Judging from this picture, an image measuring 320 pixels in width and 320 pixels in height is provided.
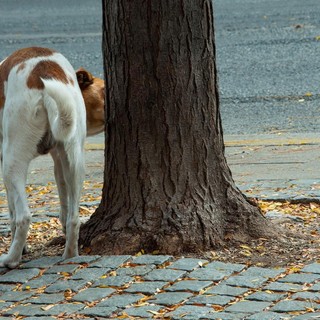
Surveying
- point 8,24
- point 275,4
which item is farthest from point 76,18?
point 275,4

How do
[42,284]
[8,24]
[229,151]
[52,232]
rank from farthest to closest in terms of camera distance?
[8,24] < [229,151] < [52,232] < [42,284]

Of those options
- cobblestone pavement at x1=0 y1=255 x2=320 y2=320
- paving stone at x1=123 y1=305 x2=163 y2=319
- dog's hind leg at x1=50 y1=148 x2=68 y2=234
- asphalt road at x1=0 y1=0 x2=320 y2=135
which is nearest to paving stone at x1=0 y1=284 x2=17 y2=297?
cobblestone pavement at x1=0 y1=255 x2=320 y2=320

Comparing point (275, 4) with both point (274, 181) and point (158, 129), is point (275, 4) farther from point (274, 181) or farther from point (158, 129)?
point (158, 129)

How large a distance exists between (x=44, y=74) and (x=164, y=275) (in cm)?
138

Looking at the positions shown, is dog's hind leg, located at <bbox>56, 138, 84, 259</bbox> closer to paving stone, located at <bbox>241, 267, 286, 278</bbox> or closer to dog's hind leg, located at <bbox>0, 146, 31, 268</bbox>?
dog's hind leg, located at <bbox>0, 146, 31, 268</bbox>

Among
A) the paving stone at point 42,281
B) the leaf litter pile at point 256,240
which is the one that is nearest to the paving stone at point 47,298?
the paving stone at point 42,281

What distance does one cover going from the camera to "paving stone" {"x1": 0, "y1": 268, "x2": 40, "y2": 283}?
555 cm

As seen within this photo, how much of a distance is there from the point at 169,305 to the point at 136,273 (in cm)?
53

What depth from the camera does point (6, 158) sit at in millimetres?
5797

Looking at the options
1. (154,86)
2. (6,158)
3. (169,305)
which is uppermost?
(154,86)

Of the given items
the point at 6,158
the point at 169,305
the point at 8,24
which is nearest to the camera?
the point at 169,305

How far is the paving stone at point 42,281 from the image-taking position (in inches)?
213

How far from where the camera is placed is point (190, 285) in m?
5.24

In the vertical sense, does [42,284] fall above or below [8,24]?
below
